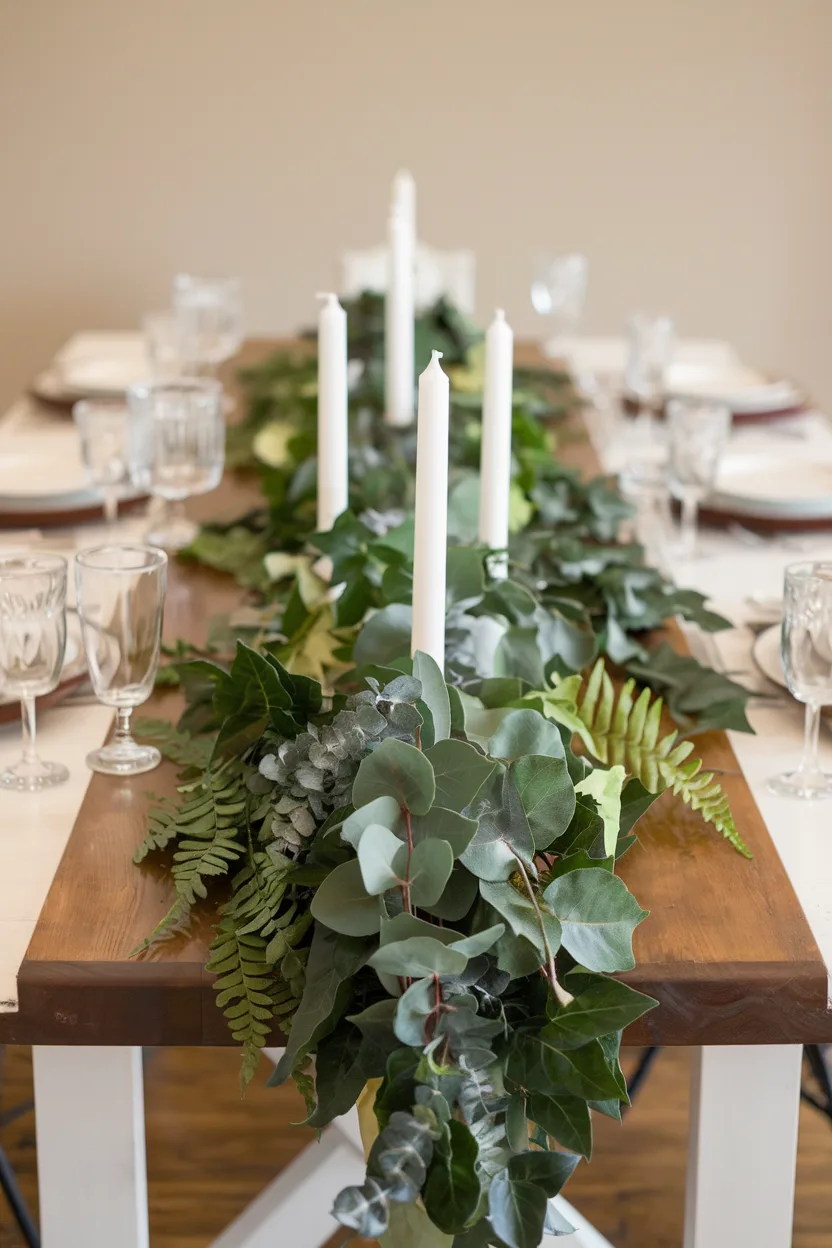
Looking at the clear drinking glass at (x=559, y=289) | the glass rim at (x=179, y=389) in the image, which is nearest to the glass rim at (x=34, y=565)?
the glass rim at (x=179, y=389)

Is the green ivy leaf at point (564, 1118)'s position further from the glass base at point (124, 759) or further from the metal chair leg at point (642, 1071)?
the metal chair leg at point (642, 1071)

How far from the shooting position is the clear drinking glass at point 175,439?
1536mm

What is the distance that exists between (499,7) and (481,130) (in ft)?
0.98

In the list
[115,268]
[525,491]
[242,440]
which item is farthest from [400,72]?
[525,491]

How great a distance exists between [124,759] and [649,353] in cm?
128

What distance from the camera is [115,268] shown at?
3842mm

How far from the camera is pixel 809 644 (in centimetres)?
98

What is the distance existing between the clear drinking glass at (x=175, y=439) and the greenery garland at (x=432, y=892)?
0.54 metres

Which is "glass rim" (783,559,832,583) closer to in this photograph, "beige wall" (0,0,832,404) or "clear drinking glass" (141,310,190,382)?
"clear drinking glass" (141,310,190,382)

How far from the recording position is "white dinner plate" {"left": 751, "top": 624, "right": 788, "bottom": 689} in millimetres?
1224

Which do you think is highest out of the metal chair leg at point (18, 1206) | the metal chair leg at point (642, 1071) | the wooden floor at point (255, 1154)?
the metal chair leg at point (18, 1206)

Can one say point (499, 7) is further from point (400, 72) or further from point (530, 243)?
point (530, 243)

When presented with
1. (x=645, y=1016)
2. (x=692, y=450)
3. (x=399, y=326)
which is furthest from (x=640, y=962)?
(x=399, y=326)

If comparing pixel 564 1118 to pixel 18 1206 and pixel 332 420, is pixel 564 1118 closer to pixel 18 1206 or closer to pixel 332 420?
pixel 332 420
